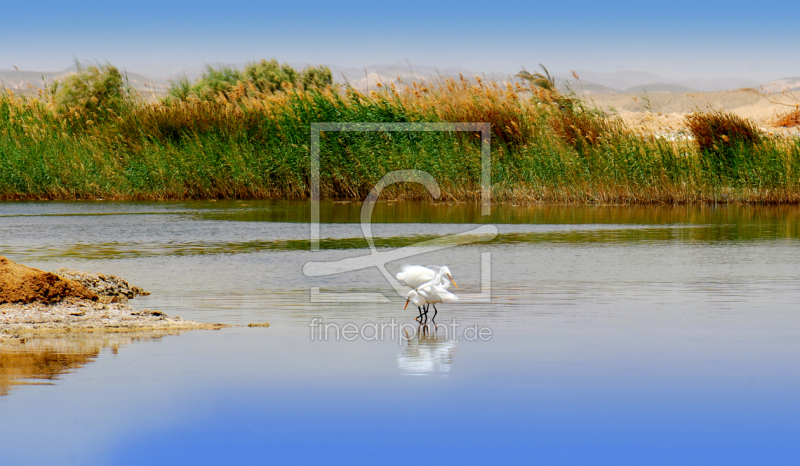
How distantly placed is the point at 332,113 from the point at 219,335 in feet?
55.8

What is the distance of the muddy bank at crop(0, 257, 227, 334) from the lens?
21.7 feet

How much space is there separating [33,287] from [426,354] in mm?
3255

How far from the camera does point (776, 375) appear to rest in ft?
17.0

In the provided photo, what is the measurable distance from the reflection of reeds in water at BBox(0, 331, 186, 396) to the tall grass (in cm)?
1508

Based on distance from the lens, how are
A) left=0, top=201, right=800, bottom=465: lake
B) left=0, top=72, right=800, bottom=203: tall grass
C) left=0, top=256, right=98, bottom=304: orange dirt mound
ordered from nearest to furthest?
left=0, top=201, right=800, bottom=465: lake, left=0, top=256, right=98, bottom=304: orange dirt mound, left=0, top=72, right=800, bottom=203: tall grass

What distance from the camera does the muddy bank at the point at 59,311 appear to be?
6.61 meters

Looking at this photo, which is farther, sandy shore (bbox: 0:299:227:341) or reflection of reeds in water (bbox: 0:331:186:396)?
sandy shore (bbox: 0:299:227:341)

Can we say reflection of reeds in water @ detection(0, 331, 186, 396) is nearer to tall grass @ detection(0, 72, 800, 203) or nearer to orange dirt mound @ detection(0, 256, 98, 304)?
orange dirt mound @ detection(0, 256, 98, 304)

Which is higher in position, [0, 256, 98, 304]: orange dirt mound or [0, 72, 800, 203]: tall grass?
[0, 72, 800, 203]: tall grass

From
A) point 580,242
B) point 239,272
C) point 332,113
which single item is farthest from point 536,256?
point 332,113

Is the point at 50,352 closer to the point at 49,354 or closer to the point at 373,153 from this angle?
the point at 49,354

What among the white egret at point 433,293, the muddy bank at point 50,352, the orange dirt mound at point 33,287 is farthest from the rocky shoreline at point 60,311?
the white egret at point 433,293

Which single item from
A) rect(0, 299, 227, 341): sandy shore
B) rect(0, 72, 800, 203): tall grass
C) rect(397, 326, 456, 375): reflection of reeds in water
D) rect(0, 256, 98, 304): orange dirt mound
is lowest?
rect(397, 326, 456, 375): reflection of reeds in water

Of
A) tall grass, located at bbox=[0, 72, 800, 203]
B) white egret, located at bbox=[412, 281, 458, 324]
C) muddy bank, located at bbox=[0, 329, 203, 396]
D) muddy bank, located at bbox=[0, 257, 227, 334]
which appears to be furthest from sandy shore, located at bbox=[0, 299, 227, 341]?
tall grass, located at bbox=[0, 72, 800, 203]
